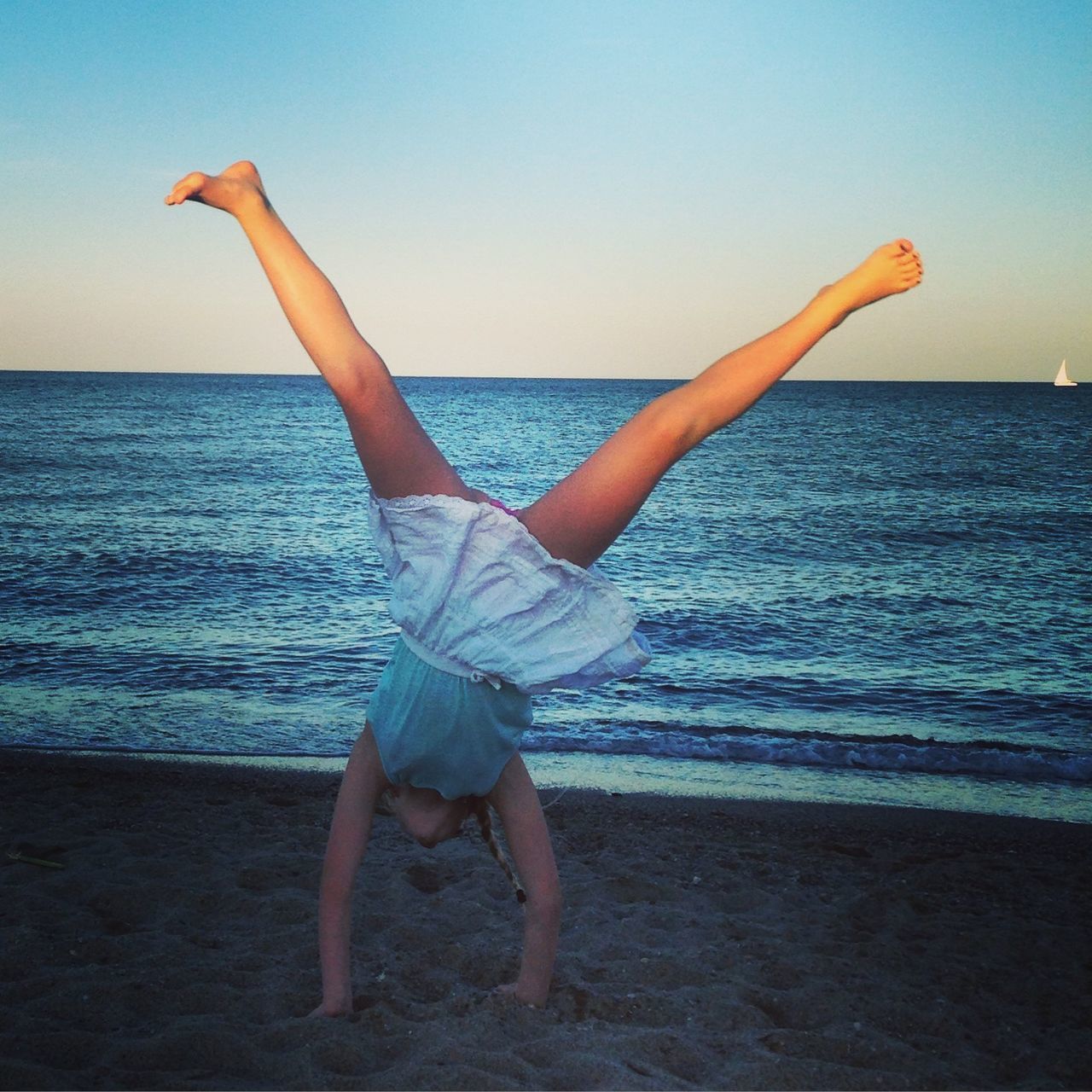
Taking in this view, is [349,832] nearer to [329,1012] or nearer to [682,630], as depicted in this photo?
[329,1012]

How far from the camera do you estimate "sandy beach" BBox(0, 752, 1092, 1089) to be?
9.68ft

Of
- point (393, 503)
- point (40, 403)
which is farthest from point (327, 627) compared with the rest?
point (40, 403)

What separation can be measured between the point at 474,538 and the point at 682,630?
28.9ft

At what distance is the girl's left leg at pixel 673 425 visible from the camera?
238 centimetres

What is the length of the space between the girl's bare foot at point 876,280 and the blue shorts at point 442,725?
1338mm

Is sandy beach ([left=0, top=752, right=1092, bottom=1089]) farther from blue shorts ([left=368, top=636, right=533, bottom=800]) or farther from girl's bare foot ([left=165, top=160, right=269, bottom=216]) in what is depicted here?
girl's bare foot ([left=165, top=160, right=269, bottom=216])

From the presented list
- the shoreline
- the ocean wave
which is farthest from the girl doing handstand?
the ocean wave

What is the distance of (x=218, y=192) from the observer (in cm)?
240

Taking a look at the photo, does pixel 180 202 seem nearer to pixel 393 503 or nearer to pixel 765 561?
pixel 393 503

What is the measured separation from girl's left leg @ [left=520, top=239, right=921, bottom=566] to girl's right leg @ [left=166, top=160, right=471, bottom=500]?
0.96 feet

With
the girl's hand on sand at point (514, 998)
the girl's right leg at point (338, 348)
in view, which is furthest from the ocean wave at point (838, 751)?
the girl's right leg at point (338, 348)

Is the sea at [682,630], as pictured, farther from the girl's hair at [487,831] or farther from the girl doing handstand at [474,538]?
the girl doing handstand at [474,538]

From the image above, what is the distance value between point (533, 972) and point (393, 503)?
162 cm

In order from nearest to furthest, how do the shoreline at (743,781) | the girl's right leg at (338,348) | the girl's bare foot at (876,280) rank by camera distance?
1. the girl's right leg at (338,348)
2. the girl's bare foot at (876,280)
3. the shoreline at (743,781)
